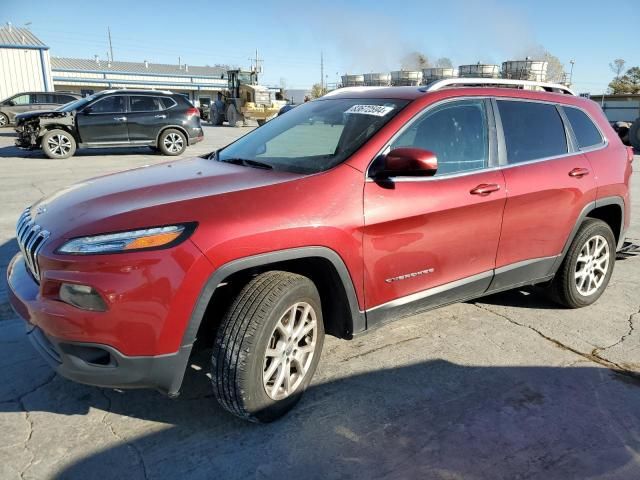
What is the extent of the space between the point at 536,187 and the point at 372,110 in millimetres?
1318

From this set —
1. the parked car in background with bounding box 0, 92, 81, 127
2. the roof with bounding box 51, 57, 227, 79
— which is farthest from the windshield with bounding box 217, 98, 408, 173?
the roof with bounding box 51, 57, 227, 79

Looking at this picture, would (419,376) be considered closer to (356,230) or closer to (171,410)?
(356,230)

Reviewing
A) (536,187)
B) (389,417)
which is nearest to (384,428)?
(389,417)

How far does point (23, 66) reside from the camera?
3209 cm

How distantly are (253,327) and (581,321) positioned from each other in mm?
2931

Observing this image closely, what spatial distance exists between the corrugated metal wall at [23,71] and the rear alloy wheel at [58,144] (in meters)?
23.3

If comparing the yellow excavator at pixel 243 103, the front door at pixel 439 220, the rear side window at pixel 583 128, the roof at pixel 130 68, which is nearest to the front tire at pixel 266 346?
the front door at pixel 439 220

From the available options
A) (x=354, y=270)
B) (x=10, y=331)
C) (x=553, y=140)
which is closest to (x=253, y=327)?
(x=354, y=270)

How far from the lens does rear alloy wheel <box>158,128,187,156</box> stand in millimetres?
13820

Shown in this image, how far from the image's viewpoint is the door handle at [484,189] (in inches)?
130

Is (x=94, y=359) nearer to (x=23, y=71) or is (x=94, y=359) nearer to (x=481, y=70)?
(x=23, y=71)

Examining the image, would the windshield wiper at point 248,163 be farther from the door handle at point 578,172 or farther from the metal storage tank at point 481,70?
the metal storage tank at point 481,70

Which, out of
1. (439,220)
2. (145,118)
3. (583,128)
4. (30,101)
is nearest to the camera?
(439,220)

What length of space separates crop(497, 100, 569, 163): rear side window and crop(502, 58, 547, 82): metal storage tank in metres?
38.3
